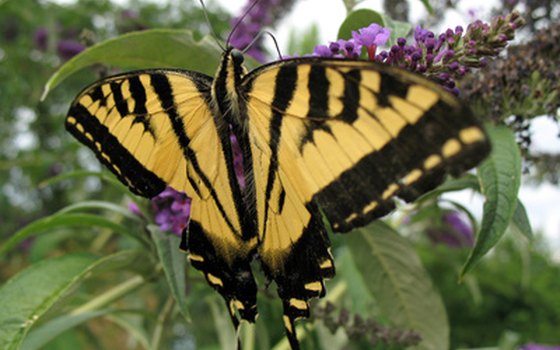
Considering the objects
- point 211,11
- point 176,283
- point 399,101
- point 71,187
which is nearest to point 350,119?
point 399,101

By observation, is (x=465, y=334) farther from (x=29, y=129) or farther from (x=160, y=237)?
(x=29, y=129)

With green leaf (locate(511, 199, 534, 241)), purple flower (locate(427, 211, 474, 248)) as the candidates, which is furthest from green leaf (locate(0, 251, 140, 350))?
purple flower (locate(427, 211, 474, 248))

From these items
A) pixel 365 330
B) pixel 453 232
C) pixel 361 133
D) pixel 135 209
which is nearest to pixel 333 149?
pixel 361 133

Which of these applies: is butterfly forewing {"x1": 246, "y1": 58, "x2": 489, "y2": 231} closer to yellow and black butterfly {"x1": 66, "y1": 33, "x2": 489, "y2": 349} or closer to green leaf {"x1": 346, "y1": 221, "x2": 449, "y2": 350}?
yellow and black butterfly {"x1": 66, "y1": 33, "x2": 489, "y2": 349}

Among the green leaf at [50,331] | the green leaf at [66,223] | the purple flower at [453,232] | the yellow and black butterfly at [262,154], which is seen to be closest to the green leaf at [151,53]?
the yellow and black butterfly at [262,154]

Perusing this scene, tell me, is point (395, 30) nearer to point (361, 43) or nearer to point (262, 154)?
point (361, 43)

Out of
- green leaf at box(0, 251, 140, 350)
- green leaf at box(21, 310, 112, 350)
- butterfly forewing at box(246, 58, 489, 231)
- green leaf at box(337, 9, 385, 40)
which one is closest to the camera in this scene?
butterfly forewing at box(246, 58, 489, 231)

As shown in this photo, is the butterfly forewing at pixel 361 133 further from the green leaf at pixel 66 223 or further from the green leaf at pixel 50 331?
the green leaf at pixel 50 331
